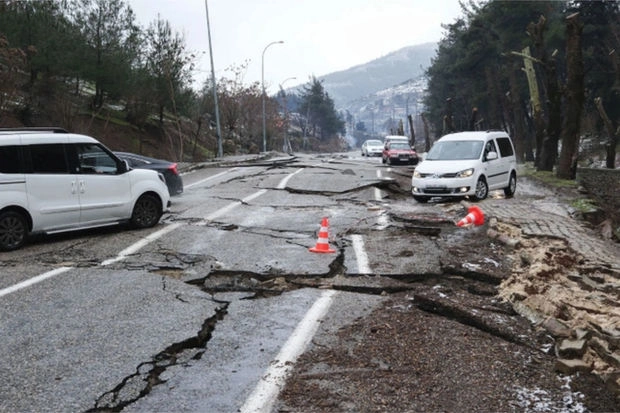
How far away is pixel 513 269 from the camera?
7688 mm

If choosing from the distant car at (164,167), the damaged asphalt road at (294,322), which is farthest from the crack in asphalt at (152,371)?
the distant car at (164,167)

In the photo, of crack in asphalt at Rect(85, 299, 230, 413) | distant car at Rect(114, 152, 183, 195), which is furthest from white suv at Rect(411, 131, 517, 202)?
crack in asphalt at Rect(85, 299, 230, 413)

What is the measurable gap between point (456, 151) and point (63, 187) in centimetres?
1101

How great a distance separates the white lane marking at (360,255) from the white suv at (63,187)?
158 inches

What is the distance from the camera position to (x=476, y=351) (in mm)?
4855

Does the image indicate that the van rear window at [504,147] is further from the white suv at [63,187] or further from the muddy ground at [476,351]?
the white suv at [63,187]

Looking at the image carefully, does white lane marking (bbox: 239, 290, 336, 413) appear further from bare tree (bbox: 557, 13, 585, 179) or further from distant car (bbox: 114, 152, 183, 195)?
bare tree (bbox: 557, 13, 585, 179)

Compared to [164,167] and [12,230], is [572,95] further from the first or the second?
[12,230]

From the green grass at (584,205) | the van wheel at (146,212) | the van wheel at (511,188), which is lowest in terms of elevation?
the green grass at (584,205)

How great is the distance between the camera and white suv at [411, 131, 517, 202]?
15141mm

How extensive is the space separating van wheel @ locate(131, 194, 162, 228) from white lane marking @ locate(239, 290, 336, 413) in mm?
5598

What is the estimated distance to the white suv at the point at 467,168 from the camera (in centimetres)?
1514

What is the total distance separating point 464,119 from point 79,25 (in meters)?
41.6

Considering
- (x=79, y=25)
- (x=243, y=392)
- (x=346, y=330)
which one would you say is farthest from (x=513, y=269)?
(x=79, y=25)
